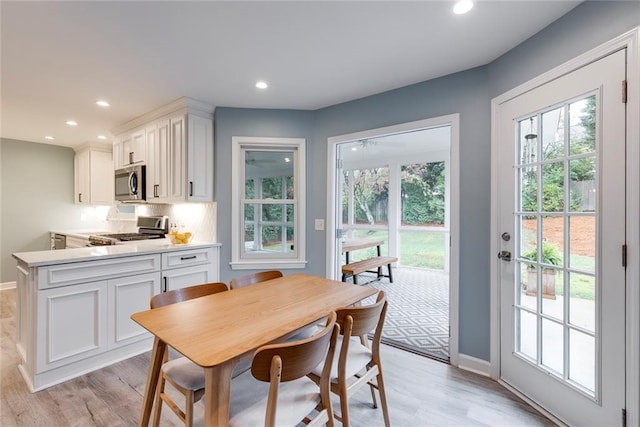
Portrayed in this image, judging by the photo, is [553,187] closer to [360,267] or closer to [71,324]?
[360,267]

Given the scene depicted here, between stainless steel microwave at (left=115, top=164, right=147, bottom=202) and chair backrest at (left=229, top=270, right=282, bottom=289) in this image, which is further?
stainless steel microwave at (left=115, top=164, right=147, bottom=202)

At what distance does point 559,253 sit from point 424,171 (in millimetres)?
4569

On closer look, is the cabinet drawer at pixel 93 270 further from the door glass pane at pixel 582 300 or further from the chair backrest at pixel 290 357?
the door glass pane at pixel 582 300

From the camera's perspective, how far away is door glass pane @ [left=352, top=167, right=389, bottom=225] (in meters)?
6.49

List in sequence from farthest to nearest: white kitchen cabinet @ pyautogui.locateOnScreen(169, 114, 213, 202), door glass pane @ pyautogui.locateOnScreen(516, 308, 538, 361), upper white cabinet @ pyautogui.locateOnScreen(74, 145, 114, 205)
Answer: upper white cabinet @ pyautogui.locateOnScreen(74, 145, 114, 205) < white kitchen cabinet @ pyautogui.locateOnScreen(169, 114, 213, 202) < door glass pane @ pyautogui.locateOnScreen(516, 308, 538, 361)

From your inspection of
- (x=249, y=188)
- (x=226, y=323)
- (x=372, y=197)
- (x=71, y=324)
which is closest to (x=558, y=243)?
(x=226, y=323)

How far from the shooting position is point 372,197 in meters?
6.61

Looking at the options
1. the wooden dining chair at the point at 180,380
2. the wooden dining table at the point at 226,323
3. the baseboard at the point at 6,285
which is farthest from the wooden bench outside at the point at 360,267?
the baseboard at the point at 6,285

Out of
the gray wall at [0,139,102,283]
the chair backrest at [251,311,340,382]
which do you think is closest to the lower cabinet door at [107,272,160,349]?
the chair backrest at [251,311,340,382]

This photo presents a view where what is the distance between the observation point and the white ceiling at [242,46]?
1.66 meters

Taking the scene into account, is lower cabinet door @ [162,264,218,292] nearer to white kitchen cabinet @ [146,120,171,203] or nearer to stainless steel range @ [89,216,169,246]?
white kitchen cabinet @ [146,120,171,203]

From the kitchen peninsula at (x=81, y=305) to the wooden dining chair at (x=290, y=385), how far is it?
186 centimetres

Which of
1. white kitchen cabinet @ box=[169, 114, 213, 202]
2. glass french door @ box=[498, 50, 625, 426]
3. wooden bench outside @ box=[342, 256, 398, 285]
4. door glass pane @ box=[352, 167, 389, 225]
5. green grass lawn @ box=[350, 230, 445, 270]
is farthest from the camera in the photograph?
door glass pane @ box=[352, 167, 389, 225]

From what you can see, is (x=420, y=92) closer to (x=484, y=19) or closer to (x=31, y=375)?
(x=484, y=19)
